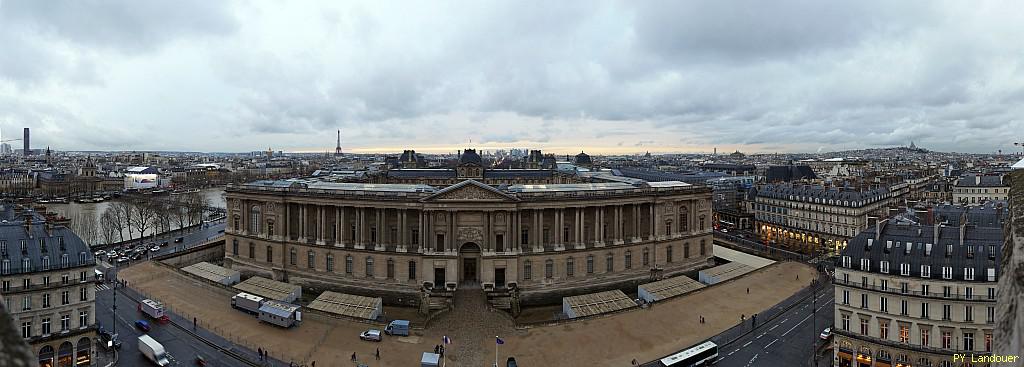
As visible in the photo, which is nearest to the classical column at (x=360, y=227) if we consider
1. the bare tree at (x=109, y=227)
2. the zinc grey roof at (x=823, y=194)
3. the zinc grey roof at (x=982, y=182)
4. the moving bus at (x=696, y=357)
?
the moving bus at (x=696, y=357)

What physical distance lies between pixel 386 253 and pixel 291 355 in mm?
18473

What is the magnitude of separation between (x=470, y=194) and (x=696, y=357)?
2752 cm

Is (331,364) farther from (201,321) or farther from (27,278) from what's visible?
(27,278)

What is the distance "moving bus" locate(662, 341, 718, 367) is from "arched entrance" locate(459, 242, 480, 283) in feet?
80.9

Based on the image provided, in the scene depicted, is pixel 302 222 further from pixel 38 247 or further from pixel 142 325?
pixel 38 247

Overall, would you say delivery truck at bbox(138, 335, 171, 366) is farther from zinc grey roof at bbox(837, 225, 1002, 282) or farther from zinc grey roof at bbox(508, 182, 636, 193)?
zinc grey roof at bbox(837, 225, 1002, 282)

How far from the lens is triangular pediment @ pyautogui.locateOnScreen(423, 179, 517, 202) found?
56.7 m

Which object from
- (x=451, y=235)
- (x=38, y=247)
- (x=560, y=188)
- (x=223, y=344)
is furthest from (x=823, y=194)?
(x=38, y=247)

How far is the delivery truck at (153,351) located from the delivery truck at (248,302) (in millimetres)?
8842

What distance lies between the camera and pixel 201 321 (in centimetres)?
4753

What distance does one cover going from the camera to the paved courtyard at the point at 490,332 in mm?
40938

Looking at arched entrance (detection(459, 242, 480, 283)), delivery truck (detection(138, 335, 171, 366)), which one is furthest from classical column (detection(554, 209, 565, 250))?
delivery truck (detection(138, 335, 171, 366))

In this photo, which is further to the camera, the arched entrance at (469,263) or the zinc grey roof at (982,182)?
the zinc grey roof at (982,182)

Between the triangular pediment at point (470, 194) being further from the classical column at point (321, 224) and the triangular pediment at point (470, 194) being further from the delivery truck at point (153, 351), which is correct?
the delivery truck at point (153, 351)
